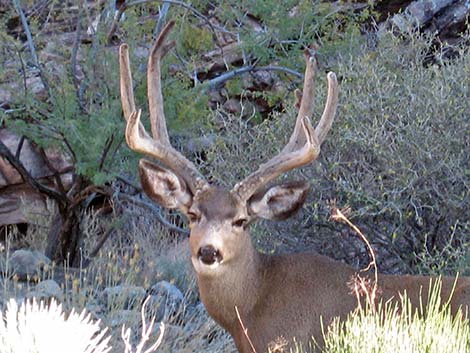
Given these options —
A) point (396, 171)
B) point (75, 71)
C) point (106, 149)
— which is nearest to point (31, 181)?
point (75, 71)

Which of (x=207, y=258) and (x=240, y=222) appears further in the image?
(x=240, y=222)

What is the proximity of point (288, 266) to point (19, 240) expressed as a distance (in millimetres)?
6682

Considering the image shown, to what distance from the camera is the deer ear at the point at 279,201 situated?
663 cm

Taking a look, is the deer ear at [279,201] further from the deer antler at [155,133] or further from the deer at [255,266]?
the deer antler at [155,133]

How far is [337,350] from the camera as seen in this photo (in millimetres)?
4785

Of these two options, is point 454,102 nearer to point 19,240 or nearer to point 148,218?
point 148,218

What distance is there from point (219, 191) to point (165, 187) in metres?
0.33

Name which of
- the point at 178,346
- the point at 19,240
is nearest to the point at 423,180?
the point at 178,346

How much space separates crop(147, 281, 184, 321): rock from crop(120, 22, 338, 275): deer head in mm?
1463

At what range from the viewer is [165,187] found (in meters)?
6.64

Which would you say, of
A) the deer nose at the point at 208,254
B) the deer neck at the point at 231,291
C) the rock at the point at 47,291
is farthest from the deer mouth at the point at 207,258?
the rock at the point at 47,291

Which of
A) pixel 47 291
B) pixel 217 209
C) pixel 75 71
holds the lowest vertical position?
pixel 47 291

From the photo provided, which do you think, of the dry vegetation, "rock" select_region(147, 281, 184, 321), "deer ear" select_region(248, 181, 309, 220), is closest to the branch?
the dry vegetation

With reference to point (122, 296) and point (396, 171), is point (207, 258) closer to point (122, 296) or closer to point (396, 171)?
point (122, 296)
